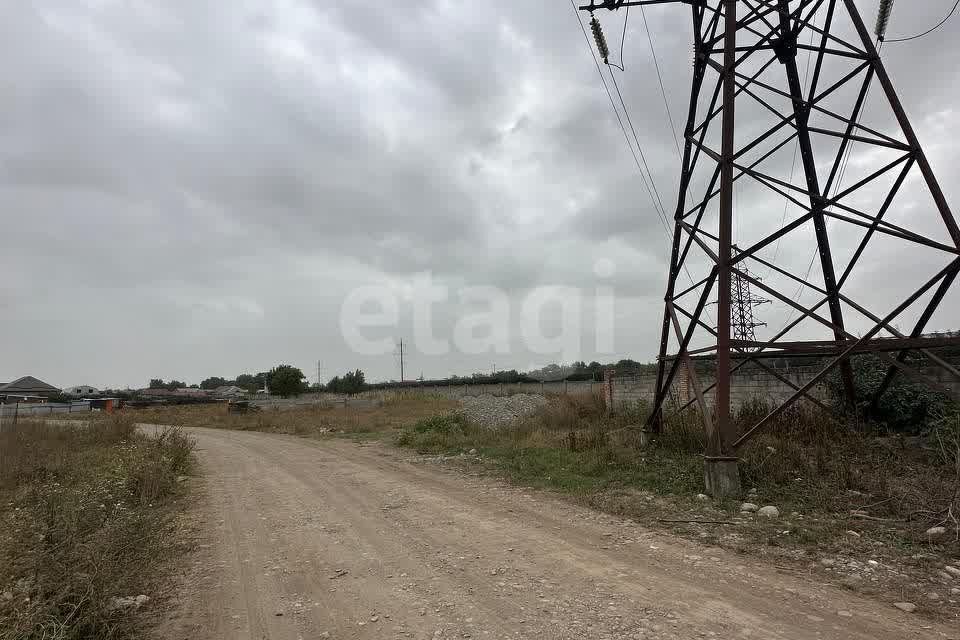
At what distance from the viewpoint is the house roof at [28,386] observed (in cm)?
7441

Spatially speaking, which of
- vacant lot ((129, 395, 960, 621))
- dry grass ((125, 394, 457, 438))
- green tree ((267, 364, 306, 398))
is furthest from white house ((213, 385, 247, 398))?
vacant lot ((129, 395, 960, 621))

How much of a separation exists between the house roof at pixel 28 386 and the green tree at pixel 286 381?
41223 mm

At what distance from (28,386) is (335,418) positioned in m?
78.3

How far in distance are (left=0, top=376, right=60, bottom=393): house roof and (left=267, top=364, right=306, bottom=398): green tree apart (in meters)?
41.2

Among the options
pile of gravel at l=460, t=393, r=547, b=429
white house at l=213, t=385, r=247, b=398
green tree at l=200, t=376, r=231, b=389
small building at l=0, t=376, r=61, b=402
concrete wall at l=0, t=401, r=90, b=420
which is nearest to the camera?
pile of gravel at l=460, t=393, r=547, b=429

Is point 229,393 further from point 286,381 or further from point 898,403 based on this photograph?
point 898,403

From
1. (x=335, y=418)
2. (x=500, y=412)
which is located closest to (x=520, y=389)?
(x=500, y=412)

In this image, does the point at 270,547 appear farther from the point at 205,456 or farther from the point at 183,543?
the point at 205,456

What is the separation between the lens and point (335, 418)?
26.7 meters

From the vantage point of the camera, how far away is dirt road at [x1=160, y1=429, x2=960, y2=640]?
355 cm

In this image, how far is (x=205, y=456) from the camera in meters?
13.9

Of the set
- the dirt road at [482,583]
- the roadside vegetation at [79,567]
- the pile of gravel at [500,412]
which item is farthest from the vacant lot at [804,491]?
the pile of gravel at [500,412]

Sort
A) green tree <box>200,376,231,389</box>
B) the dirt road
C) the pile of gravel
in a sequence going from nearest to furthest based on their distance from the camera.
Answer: the dirt road < the pile of gravel < green tree <box>200,376,231,389</box>

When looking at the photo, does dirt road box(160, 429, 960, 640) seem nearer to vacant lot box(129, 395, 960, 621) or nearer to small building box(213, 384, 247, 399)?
vacant lot box(129, 395, 960, 621)
